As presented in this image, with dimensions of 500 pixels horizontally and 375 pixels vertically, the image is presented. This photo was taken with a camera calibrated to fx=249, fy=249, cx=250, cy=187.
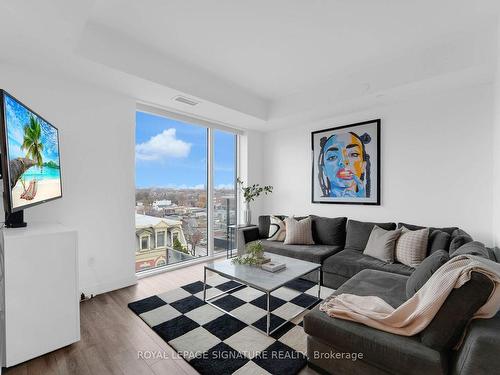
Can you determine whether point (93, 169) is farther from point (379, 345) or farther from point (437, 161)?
point (437, 161)

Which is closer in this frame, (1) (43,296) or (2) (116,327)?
(1) (43,296)

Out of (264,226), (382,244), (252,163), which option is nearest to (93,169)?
(264,226)

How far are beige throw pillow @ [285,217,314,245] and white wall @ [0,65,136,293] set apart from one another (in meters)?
2.13

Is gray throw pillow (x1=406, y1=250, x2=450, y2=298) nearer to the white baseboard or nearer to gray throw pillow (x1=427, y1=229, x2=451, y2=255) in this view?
gray throw pillow (x1=427, y1=229, x2=451, y2=255)

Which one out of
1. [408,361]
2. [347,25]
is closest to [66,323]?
[408,361]

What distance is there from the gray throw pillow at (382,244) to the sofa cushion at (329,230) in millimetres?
526

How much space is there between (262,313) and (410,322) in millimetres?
1340

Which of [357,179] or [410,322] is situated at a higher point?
[357,179]

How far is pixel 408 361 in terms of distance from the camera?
1.29 metres

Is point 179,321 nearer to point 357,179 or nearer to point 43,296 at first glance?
point 43,296

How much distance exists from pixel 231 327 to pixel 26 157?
82.6 inches

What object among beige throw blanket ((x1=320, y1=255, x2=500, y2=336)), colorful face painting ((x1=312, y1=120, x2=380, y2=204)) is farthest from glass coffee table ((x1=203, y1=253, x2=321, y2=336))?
colorful face painting ((x1=312, y1=120, x2=380, y2=204))

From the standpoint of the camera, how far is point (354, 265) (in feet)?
9.15

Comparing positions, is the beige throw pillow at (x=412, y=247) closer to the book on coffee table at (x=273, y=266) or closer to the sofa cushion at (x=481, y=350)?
the book on coffee table at (x=273, y=266)
